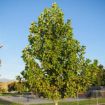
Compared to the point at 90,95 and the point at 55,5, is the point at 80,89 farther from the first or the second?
the point at 90,95

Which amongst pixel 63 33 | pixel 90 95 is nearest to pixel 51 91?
pixel 63 33

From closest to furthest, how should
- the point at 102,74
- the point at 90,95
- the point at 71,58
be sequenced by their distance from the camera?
1. the point at 71,58
2. the point at 90,95
3. the point at 102,74

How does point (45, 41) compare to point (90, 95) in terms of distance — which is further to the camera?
point (90, 95)

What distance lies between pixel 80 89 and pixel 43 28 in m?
3.95

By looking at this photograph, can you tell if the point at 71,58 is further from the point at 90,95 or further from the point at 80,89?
the point at 90,95

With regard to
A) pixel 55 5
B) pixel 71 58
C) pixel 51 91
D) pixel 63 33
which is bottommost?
pixel 51 91

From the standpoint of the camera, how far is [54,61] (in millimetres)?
17625

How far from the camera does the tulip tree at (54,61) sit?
17781 mm

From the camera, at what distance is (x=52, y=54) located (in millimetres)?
17812

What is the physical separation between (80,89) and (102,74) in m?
67.6

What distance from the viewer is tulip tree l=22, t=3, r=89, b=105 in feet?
58.3

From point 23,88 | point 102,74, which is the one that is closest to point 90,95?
point 102,74

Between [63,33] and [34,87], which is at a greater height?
[63,33]

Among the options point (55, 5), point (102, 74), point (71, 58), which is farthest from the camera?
point (102, 74)
